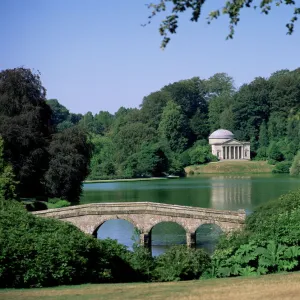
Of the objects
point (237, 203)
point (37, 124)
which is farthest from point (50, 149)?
point (237, 203)

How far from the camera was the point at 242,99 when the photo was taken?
354ft

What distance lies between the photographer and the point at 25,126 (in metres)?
43.2

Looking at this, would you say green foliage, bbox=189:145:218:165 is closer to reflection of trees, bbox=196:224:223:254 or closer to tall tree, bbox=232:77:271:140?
tall tree, bbox=232:77:271:140

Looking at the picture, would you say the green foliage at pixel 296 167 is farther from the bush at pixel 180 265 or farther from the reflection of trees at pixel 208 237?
the bush at pixel 180 265

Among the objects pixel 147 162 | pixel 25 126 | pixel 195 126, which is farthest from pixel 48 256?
pixel 195 126

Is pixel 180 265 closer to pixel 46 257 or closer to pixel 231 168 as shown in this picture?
pixel 46 257

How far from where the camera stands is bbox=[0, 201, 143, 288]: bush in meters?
13.9

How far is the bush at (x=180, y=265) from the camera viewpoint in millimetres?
16594

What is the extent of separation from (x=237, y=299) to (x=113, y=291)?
2.32 metres

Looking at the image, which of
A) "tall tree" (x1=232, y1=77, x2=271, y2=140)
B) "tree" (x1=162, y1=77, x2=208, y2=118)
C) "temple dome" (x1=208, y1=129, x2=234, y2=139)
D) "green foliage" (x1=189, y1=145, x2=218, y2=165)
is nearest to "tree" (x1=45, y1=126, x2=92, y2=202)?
"green foliage" (x1=189, y1=145, x2=218, y2=165)

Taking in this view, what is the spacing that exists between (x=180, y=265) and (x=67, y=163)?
28.2 m

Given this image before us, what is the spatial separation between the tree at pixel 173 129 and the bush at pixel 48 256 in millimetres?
89498

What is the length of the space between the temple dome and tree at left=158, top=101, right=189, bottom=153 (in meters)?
5.34

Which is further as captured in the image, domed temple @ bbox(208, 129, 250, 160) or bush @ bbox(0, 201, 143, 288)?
domed temple @ bbox(208, 129, 250, 160)
